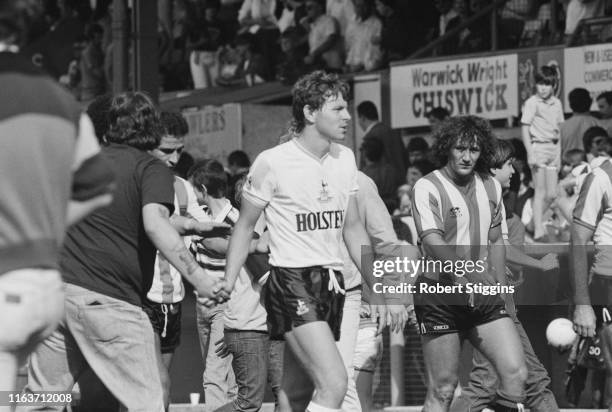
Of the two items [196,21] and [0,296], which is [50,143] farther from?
[196,21]

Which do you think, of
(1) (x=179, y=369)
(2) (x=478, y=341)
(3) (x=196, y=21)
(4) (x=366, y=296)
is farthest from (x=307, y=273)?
(3) (x=196, y=21)

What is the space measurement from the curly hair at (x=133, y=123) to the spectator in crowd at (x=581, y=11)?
34.1 feet

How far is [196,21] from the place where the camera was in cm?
2366

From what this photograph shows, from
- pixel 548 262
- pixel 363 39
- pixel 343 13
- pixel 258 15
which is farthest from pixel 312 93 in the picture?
pixel 258 15

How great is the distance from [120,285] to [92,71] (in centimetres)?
1781

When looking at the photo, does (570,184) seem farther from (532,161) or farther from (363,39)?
(363,39)

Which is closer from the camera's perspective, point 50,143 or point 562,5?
point 50,143

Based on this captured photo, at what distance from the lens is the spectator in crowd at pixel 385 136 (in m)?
16.5

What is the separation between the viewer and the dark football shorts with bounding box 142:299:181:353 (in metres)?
9.46

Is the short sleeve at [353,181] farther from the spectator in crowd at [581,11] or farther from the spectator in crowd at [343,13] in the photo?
the spectator in crowd at [343,13]

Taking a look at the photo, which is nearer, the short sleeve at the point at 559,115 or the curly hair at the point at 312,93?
the curly hair at the point at 312,93

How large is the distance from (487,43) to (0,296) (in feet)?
46.3

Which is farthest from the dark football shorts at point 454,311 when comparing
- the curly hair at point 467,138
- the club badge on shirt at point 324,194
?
the club badge on shirt at point 324,194

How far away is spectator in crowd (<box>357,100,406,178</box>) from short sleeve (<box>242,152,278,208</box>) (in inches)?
322
